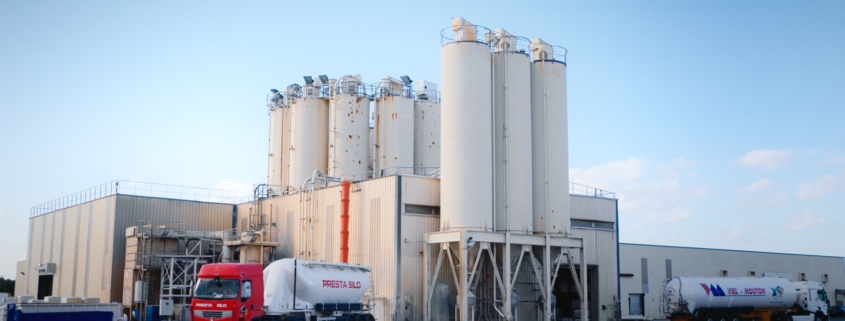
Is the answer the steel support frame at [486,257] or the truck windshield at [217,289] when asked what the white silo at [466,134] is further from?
the truck windshield at [217,289]

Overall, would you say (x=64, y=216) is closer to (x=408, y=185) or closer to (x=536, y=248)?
(x=408, y=185)

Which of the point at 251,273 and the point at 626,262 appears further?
the point at 626,262

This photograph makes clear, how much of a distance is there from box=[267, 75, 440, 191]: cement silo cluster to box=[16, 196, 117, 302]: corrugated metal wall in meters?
10.7

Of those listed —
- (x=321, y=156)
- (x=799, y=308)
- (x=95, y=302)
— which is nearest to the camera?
(x=95, y=302)

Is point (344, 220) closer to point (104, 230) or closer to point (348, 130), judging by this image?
point (348, 130)

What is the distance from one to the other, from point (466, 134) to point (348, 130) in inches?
535

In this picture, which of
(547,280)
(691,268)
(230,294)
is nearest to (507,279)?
(547,280)

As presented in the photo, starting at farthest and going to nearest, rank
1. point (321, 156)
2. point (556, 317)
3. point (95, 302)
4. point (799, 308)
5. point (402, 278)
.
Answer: point (321, 156)
point (799, 308)
point (556, 317)
point (402, 278)
point (95, 302)

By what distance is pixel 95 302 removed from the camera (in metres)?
33.6

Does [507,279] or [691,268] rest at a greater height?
[691,268]

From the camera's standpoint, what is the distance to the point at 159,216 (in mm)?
49375

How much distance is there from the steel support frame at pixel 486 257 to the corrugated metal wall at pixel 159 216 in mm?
17547

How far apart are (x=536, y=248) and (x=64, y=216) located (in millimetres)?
33006

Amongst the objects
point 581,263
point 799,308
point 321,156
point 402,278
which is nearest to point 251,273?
point 402,278
